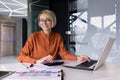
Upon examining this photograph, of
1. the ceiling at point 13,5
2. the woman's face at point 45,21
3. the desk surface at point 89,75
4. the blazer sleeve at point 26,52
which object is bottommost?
the desk surface at point 89,75

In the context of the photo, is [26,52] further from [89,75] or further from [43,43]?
[89,75]

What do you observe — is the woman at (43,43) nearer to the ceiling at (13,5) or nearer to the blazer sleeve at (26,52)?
the blazer sleeve at (26,52)

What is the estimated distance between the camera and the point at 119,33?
3797 millimetres

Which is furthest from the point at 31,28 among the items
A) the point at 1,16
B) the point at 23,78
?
the point at 1,16

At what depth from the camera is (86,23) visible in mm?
4434

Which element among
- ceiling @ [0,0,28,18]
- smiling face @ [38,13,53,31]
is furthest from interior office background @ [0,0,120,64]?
ceiling @ [0,0,28,18]

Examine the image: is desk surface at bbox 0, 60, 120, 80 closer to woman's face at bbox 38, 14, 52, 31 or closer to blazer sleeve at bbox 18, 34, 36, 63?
blazer sleeve at bbox 18, 34, 36, 63

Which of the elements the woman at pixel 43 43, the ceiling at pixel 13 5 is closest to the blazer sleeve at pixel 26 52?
the woman at pixel 43 43

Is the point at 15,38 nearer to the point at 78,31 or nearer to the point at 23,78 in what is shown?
the point at 78,31

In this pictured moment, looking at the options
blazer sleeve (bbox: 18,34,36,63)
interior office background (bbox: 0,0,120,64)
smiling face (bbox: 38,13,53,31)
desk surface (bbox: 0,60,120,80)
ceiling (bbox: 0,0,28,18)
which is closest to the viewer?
desk surface (bbox: 0,60,120,80)

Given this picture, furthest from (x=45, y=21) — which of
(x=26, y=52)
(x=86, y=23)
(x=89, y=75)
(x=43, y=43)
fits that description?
(x=86, y=23)

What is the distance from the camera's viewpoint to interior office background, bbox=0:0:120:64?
3896 mm

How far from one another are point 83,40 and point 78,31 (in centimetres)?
32

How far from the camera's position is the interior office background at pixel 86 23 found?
12.8ft
